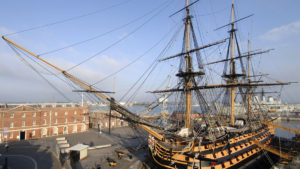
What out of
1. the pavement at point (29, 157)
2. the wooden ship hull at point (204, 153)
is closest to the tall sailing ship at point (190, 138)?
the wooden ship hull at point (204, 153)

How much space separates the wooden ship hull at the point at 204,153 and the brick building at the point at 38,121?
32046 millimetres

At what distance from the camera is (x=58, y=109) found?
3953cm

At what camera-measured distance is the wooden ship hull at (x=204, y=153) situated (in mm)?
13875

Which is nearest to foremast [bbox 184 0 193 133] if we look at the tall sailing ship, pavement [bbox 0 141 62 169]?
the tall sailing ship

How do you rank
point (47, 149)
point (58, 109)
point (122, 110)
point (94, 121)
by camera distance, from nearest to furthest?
point (122, 110), point (47, 149), point (58, 109), point (94, 121)

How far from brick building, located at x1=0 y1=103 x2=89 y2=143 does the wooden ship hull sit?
32.0 m

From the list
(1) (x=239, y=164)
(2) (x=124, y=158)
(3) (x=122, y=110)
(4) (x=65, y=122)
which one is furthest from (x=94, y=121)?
(1) (x=239, y=164)

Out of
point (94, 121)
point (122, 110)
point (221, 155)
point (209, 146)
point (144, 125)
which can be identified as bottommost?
point (94, 121)

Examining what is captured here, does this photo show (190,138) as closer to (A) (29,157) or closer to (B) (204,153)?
(B) (204,153)

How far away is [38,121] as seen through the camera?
36.3m

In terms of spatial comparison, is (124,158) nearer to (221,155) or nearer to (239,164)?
(221,155)

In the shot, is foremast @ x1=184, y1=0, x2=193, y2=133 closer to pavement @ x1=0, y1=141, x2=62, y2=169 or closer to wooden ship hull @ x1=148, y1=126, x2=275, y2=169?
wooden ship hull @ x1=148, y1=126, x2=275, y2=169

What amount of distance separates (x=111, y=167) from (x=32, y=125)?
92.5ft

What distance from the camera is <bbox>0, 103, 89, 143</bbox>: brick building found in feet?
107
